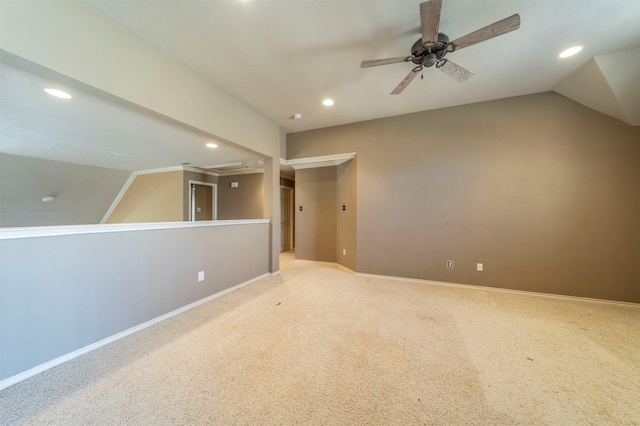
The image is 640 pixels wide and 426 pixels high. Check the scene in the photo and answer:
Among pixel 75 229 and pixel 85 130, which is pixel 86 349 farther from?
pixel 85 130

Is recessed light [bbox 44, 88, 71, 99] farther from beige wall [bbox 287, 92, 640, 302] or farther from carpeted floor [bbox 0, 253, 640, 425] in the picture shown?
beige wall [bbox 287, 92, 640, 302]

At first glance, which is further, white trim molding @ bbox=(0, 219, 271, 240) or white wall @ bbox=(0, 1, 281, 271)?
white trim molding @ bbox=(0, 219, 271, 240)

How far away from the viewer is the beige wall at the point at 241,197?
6.01 metres

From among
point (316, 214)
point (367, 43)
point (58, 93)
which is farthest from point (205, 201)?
point (367, 43)

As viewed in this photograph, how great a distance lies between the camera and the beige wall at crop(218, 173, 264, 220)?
6010mm

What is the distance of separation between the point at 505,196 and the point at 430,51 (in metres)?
2.43

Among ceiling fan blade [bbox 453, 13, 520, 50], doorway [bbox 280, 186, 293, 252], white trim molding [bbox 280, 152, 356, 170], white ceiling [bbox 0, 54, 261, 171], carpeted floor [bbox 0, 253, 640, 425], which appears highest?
ceiling fan blade [bbox 453, 13, 520, 50]

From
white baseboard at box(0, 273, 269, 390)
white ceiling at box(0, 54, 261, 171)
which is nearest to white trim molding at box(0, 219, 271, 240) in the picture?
white baseboard at box(0, 273, 269, 390)

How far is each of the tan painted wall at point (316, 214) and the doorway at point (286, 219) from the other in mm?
1245

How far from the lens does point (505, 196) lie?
3158 millimetres

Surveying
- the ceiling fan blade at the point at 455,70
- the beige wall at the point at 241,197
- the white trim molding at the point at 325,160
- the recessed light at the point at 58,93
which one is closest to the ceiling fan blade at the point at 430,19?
the ceiling fan blade at the point at 455,70

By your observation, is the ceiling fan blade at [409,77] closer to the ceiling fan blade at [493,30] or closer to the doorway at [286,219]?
the ceiling fan blade at [493,30]

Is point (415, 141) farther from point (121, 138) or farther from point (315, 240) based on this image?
point (121, 138)

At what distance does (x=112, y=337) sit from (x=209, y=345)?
2.91 feet
